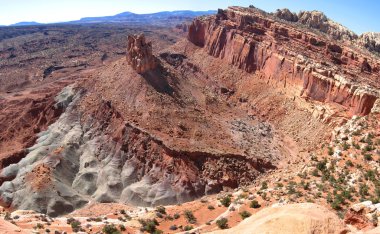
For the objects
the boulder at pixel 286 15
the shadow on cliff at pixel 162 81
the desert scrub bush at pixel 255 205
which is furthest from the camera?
the boulder at pixel 286 15

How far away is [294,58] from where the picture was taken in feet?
201

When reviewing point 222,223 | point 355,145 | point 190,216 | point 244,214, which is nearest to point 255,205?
point 244,214

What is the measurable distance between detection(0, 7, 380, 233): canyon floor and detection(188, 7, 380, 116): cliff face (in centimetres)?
22

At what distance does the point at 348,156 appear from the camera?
33.1 meters

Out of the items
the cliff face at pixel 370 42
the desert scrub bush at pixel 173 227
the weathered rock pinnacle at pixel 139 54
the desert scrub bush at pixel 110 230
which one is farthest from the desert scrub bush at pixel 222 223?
the cliff face at pixel 370 42

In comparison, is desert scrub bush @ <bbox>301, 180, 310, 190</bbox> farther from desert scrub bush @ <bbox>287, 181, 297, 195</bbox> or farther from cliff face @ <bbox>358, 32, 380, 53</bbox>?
cliff face @ <bbox>358, 32, 380, 53</bbox>

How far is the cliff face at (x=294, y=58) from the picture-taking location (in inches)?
2031

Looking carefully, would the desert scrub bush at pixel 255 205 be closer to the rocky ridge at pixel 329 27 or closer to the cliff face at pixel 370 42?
the rocky ridge at pixel 329 27

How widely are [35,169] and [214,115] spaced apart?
2301cm

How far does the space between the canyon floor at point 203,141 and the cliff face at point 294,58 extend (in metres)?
0.22

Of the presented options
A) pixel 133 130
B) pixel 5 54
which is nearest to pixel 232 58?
pixel 133 130

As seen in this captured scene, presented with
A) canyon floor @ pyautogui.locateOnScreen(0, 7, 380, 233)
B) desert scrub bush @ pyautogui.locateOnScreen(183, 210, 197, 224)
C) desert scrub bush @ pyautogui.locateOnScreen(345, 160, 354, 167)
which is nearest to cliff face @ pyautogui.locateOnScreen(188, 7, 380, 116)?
canyon floor @ pyautogui.locateOnScreen(0, 7, 380, 233)

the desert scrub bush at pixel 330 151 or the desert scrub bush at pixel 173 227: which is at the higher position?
the desert scrub bush at pixel 330 151

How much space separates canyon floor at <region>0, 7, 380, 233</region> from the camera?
100 feet
